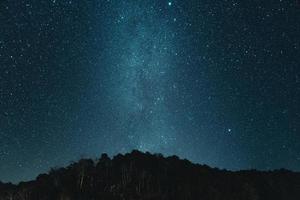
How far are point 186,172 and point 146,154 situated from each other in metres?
10.3

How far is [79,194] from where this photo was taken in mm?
63125

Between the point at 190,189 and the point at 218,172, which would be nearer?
the point at 190,189

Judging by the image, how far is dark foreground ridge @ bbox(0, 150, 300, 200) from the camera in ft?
208

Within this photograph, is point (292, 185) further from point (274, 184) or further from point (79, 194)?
point (79, 194)

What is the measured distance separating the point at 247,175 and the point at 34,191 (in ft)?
135

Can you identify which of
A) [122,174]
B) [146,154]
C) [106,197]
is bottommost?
[106,197]

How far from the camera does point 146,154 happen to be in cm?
8031

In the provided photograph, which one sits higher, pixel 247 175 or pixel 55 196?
pixel 247 175

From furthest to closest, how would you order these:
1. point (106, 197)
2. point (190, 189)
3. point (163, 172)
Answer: point (163, 172), point (190, 189), point (106, 197)

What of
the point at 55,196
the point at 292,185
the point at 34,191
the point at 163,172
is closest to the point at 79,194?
the point at 55,196

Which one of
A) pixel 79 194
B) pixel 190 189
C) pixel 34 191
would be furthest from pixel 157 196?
pixel 34 191

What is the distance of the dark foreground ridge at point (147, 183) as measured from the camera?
6347cm

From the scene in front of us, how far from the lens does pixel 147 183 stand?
6544 centimetres

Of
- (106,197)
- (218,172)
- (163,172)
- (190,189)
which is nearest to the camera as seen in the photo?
(106,197)
